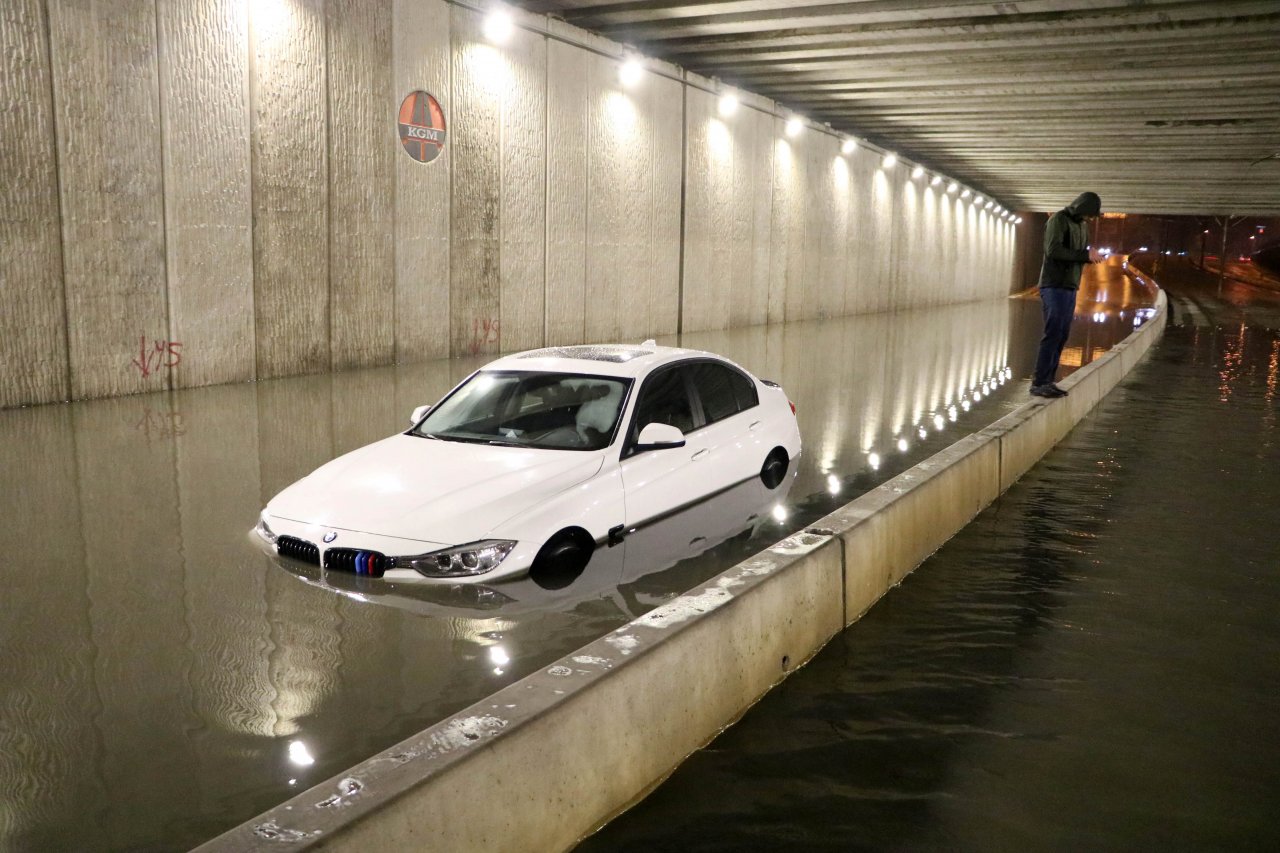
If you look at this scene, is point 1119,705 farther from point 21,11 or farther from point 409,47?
point 409,47

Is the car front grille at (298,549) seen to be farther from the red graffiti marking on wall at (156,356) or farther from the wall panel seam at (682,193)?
the wall panel seam at (682,193)

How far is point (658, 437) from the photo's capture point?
247 inches

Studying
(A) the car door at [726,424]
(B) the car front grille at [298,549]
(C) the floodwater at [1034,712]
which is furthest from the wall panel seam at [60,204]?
(C) the floodwater at [1034,712]

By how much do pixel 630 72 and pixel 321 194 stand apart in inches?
314

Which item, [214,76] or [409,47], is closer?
[214,76]

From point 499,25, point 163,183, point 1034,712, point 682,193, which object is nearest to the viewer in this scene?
point 1034,712

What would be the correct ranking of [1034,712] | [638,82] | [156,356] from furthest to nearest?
[638,82]
[156,356]
[1034,712]

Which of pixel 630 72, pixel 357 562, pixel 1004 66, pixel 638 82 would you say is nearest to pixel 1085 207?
pixel 357 562

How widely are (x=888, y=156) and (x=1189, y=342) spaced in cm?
1240

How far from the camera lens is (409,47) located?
14.8m

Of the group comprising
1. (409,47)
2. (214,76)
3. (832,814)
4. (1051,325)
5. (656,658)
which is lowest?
(832,814)

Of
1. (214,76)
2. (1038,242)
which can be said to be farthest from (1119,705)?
(1038,242)

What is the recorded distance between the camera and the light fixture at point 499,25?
52.8 feet

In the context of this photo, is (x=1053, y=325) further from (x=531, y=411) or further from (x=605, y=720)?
(x=605, y=720)
